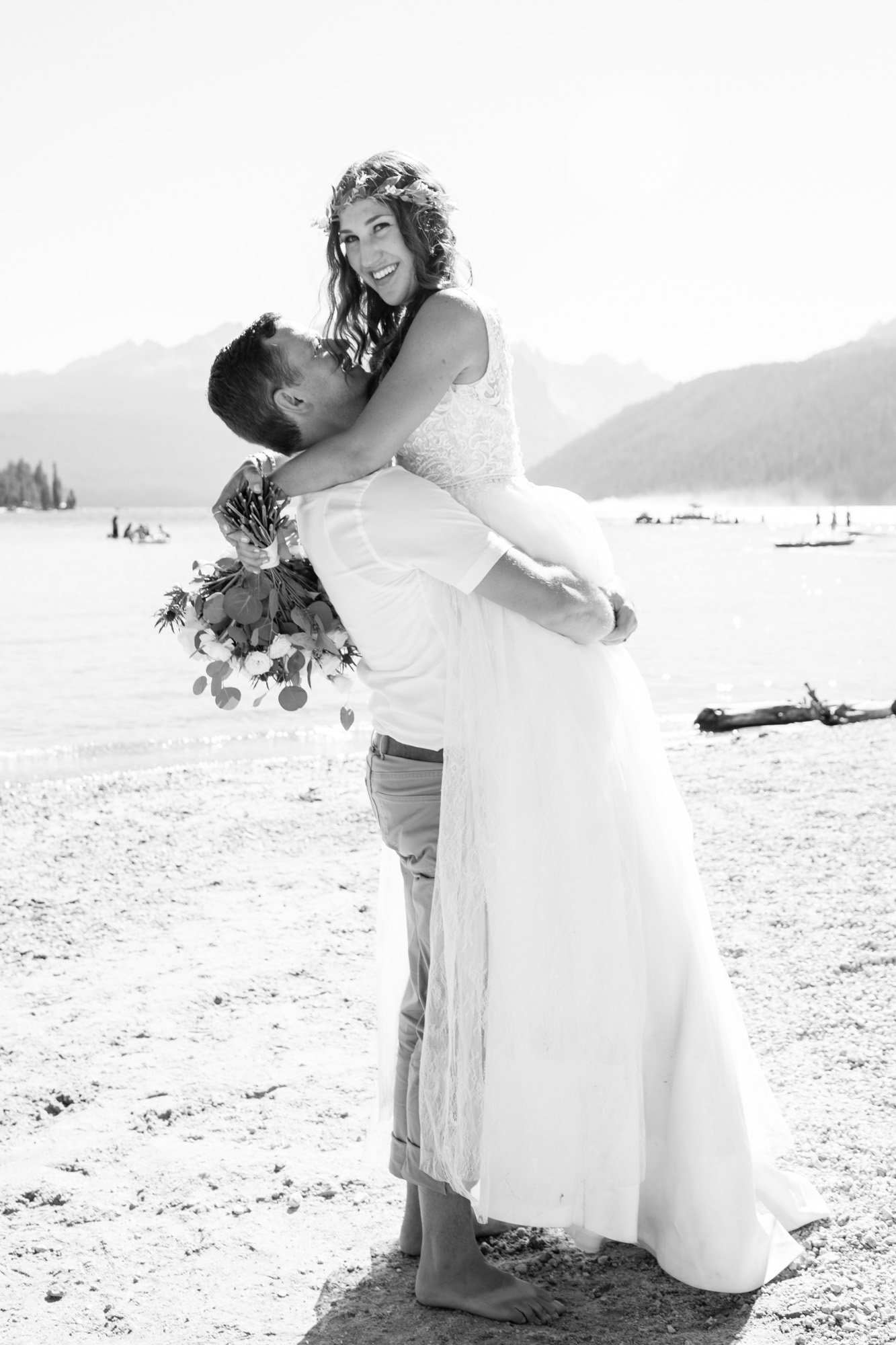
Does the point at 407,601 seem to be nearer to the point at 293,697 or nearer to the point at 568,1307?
the point at 293,697

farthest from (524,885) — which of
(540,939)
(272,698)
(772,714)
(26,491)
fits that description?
(26,491)

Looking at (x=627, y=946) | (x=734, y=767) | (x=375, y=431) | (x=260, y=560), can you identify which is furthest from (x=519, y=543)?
(x=734, y=767)

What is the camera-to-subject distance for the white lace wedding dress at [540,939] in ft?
8.23

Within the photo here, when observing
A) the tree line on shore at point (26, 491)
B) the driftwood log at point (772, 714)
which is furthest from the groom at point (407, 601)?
the tree line on shore at point (26, 491)

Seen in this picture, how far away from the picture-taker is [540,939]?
2514 mm

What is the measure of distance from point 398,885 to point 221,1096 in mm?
1443

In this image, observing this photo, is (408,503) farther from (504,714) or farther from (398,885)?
(398,885)

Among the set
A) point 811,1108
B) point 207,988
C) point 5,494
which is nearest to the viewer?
point 811,1108

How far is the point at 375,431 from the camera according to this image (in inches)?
95.0

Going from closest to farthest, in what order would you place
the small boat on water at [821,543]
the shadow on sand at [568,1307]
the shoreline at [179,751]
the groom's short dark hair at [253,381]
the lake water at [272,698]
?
1. the groom's short dark hair at [253,381]
2. the shadow on sand at [568,1307]
3. the shoreline at [179,751]
4. the lake water at [272,698]
5. the small boat on water at [821,543]

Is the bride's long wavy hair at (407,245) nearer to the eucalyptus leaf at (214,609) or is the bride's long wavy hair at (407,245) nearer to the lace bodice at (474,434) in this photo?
the lace bodice at (474,434)

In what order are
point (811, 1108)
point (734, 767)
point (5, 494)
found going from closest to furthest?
1. point (811, 1108)
2. point (734, 767)
3. point (5, 494)

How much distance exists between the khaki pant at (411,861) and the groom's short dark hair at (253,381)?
2.56 feet

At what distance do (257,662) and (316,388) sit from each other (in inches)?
25.8
